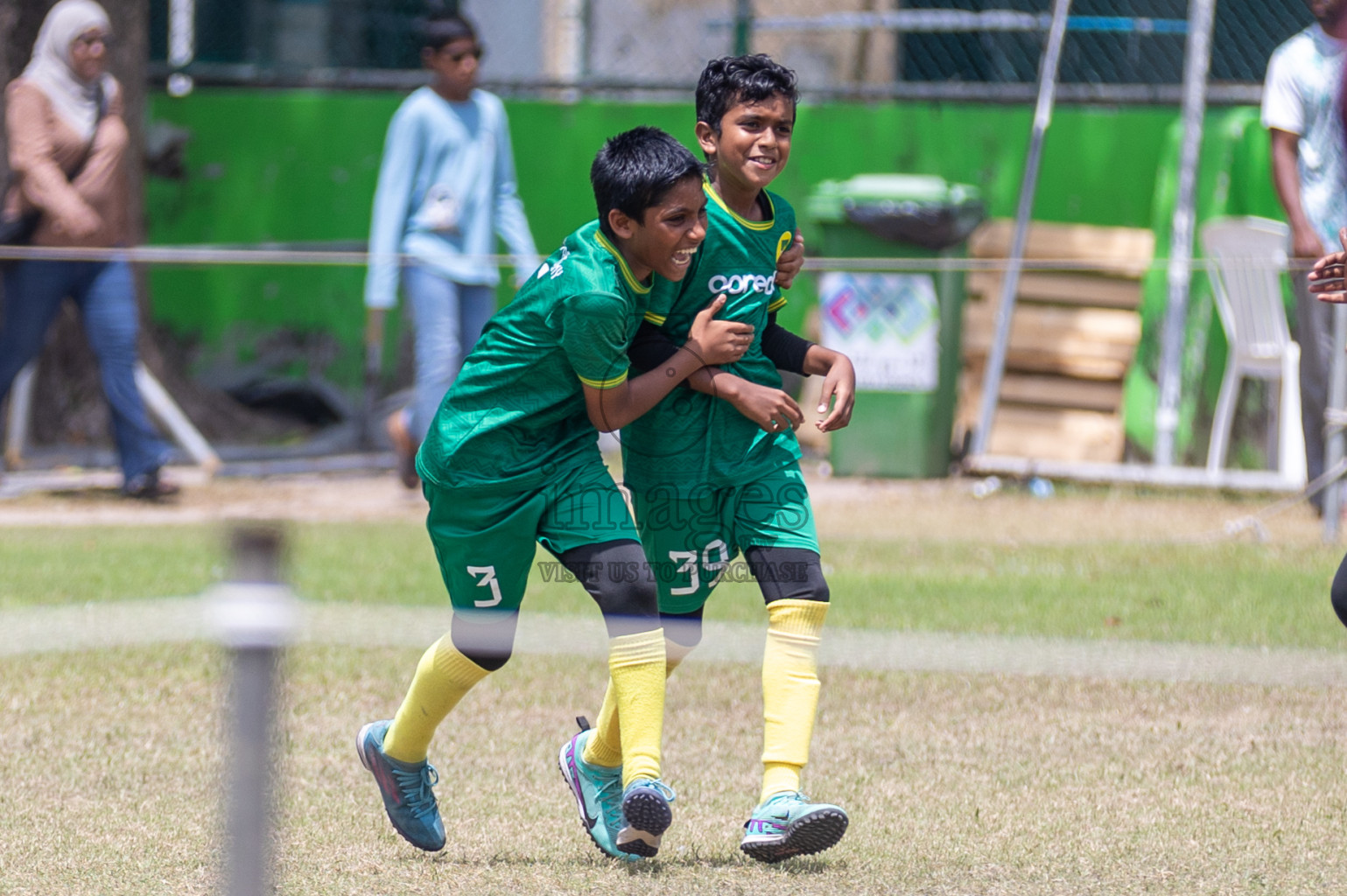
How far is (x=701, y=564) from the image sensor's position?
385cm

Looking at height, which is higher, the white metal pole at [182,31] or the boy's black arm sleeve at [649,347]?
the white metal pole at [182,31]

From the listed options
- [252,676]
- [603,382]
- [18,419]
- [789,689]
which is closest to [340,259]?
[18,419]

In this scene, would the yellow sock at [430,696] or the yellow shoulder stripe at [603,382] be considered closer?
Answer: the yellow shoulder stripe at [603,382]

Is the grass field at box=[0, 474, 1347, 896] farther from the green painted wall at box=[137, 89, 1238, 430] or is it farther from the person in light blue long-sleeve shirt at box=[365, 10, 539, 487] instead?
the green painted wall at box=[137, 89, 1238, 430]

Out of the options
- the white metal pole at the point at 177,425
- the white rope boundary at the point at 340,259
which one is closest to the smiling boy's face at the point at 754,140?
the white rope boundary at the point at 340,259

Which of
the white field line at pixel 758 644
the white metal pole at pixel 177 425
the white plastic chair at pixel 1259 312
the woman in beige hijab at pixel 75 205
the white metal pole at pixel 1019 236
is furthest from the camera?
the white metal pole at pixel 1019 236

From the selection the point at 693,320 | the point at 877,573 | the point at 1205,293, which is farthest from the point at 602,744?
the point at 1205,293

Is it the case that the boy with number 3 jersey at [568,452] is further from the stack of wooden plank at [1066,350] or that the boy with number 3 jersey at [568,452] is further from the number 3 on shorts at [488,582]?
the stack of wooden plank at [1066,350]

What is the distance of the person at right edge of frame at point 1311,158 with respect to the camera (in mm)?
7254

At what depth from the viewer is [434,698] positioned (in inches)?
145

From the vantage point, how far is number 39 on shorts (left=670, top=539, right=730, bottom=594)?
151 inches

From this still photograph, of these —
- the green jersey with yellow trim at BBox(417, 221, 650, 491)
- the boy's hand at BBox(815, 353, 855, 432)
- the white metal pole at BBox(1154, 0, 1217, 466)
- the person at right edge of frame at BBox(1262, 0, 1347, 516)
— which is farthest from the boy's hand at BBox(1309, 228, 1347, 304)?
the white metal pole at BBox(1154, 0, 1217, 466)

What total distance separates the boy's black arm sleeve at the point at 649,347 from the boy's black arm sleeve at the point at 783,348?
32cm

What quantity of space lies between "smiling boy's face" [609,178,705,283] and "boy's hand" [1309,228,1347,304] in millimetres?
1475
